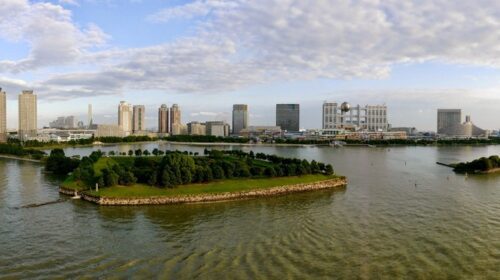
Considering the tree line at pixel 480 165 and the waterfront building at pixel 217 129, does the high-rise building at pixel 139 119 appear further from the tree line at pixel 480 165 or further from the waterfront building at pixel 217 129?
the tree line at pixel 480 165

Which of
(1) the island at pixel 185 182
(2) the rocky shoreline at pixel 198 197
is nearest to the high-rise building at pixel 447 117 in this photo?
(1) the island at pixel 185 182

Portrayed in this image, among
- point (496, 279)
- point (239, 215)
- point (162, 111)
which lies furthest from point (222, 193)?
point (162, 111)

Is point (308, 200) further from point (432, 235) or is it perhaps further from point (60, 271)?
point (60, 271)

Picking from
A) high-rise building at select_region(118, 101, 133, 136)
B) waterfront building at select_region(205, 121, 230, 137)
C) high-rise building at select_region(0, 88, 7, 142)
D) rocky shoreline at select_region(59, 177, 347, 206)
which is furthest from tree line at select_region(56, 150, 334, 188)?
high-rise building at select_region(118, 101, 133, 136)

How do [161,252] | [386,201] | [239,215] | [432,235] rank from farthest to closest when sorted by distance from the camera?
1. [386,201]
2. [239,215]
3. [432,235]
4. [161,252]

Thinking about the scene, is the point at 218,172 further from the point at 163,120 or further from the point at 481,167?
the point at 163,120

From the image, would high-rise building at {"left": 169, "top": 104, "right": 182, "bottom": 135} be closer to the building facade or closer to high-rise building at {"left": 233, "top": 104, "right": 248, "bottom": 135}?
high-rise building at {"left": 233, "top": 104, "right": 248, "bottom": 135}

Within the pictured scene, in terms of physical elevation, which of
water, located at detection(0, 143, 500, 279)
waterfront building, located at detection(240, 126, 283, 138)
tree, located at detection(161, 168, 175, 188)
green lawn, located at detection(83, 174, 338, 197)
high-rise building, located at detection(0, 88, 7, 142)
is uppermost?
high-rise building, located at detection(0, 88, 7, 142)
